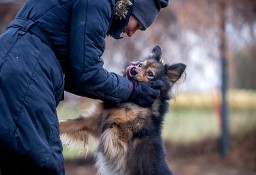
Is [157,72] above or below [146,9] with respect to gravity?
below

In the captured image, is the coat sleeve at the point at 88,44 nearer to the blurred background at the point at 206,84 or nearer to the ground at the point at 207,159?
the blurred background at the point at 206,84

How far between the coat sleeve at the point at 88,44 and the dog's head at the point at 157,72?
118 centimetres

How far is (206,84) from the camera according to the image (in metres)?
9.11

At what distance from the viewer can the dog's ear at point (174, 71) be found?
4.46 meters

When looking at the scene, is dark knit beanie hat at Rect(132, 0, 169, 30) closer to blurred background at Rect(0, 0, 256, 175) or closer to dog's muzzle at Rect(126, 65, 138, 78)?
dog's muzzle at Rect(126, 65, 138, 78)

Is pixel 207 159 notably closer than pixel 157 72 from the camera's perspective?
No

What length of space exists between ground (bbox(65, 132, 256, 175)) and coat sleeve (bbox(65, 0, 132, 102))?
19.2 feet

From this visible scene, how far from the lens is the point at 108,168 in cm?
440

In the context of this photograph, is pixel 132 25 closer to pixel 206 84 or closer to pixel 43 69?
pixel 43 69

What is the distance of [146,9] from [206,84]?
5830mm

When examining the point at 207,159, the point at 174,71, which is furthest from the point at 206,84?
the point at 174,71

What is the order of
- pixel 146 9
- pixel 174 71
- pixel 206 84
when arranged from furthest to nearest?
pixel 206 84 → pixel 174 71 → pixel 146 9

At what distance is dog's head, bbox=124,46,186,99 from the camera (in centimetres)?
437

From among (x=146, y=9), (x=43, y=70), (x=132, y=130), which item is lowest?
(x=132, y=130)
